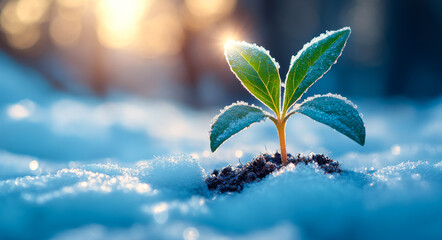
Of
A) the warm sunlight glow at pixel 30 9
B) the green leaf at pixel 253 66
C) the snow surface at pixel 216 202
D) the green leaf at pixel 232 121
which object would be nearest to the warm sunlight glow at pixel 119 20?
the warm sunlight glow at pixel 30 9

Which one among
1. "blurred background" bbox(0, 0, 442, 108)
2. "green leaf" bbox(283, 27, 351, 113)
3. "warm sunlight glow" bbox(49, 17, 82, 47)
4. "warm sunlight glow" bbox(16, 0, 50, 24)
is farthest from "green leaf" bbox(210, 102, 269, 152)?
"warm sunlight glow" bbox(16, 0, 50, 24)

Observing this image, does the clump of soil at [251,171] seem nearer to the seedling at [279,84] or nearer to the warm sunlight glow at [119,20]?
the seedling at [279,84]

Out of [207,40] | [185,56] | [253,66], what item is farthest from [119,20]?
[253,66]

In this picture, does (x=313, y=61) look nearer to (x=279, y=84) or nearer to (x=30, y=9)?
(x=279, y=84)

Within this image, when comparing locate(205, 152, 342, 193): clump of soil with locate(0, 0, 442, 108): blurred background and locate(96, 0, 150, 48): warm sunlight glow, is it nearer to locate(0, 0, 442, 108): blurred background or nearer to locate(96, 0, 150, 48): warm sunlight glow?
locate(0, 0, 442, 108): blurred background

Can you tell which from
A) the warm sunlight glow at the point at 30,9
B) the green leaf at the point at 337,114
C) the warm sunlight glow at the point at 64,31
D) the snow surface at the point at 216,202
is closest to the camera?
the snow surface at the point at 216,202

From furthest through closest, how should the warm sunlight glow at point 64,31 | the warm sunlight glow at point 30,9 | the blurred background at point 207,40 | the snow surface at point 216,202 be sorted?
the warm sunlight glow at point 64,31, the warm sunlight glow at point 30,9, the blurred background at point 207,40, the snow surface at point 216,202
